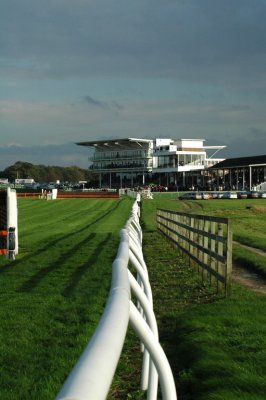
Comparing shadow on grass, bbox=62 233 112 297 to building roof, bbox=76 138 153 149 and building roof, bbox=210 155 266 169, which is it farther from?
building roof, bbox=76 138 153 149

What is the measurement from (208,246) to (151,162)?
129949mm

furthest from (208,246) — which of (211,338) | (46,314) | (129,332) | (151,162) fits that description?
(151,162)

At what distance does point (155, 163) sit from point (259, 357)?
135137 mm

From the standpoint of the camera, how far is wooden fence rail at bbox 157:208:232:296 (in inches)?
399

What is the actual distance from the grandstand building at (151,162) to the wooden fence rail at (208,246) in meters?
114

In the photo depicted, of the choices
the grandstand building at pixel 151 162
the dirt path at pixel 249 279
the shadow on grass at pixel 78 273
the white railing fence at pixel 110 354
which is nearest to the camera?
the white railing fence at pixel 110 354

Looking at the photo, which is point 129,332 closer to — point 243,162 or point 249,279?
point 249,279

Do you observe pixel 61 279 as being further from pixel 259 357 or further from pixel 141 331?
pixel 141 331

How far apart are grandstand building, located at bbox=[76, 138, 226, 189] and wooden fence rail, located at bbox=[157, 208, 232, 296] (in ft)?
374

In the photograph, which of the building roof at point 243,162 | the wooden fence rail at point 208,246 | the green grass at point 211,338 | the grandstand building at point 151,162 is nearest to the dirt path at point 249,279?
the green grass at point 211,338

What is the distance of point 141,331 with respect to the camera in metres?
3.18

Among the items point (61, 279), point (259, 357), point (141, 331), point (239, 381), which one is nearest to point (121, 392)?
point (239, 381)

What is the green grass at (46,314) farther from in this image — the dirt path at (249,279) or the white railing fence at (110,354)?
the dirt path at (249,279)

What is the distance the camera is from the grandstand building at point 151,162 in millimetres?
135125
